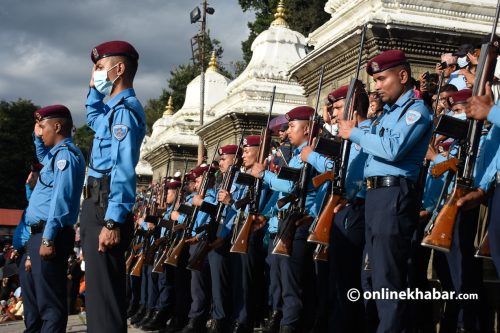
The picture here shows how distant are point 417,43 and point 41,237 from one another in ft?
17.0

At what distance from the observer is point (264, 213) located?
7.20 meters

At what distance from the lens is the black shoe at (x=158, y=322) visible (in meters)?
8.91

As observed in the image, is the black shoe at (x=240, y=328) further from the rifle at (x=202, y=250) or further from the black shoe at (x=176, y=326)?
the black shoe at (x=176, y=326)

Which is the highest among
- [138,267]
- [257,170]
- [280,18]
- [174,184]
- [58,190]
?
[280,18]

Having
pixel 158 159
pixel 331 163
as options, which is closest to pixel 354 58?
pixel 331 163

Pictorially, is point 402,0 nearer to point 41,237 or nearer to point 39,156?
point 39,156

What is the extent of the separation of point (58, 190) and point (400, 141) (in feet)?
8.16

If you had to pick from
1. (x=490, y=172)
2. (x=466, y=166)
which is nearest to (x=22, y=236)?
(x=466, y=166)

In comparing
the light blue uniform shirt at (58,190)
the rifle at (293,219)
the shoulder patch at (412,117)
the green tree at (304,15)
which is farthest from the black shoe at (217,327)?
the green tree at (304,15)

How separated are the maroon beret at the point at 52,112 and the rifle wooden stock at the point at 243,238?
73.7 inches

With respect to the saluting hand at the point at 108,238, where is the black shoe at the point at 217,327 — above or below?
below

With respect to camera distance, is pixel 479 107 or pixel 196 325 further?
pixel 196 325

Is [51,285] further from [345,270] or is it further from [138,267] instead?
[138,267]

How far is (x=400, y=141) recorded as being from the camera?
446 centimetres
